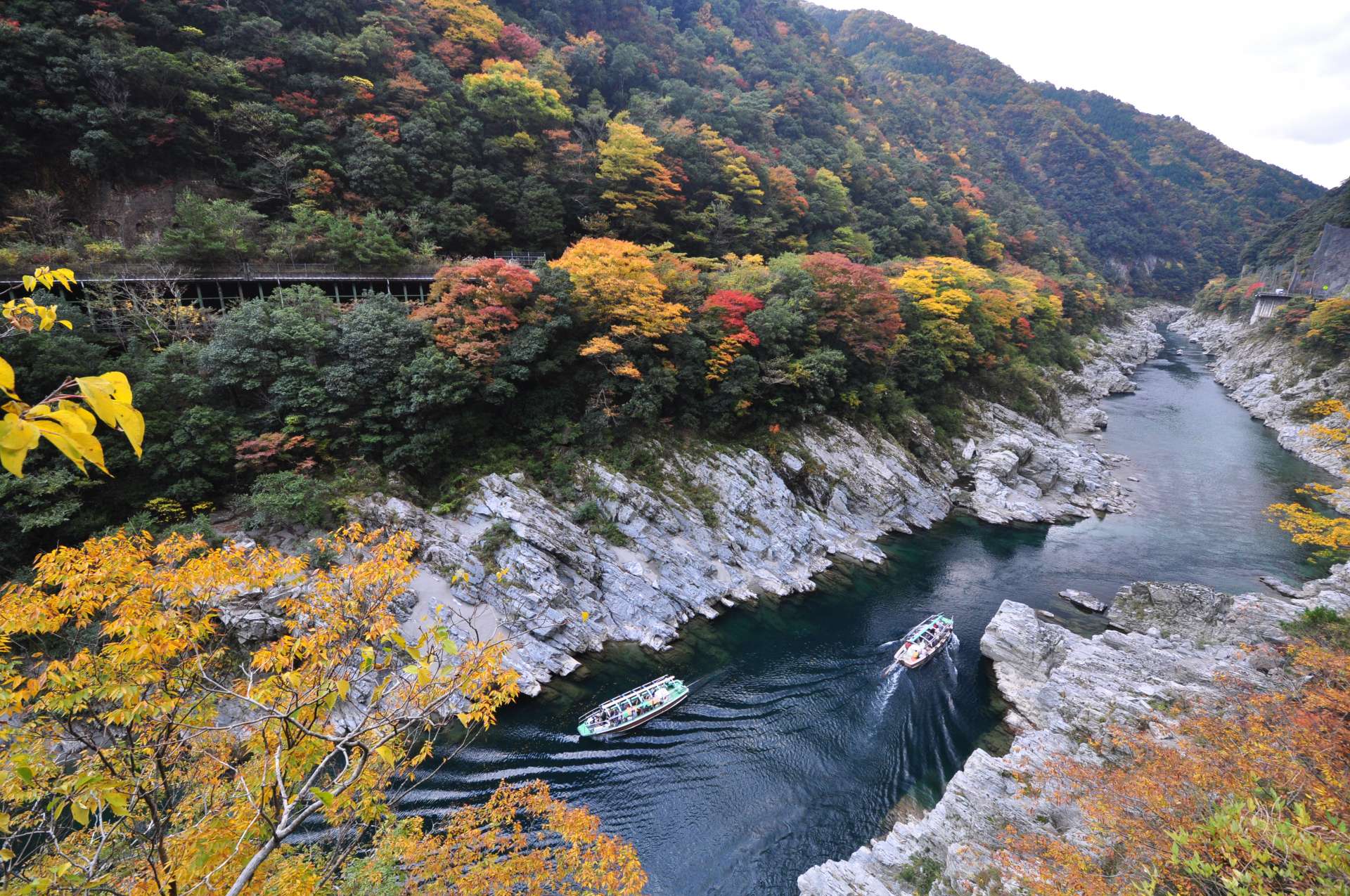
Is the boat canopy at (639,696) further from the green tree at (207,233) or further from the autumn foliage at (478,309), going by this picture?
the green tree at (207,233)

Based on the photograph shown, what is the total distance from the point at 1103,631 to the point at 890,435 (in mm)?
15428

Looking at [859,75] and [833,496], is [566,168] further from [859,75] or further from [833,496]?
[859,75]

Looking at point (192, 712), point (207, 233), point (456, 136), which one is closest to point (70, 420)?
point (192, 712)

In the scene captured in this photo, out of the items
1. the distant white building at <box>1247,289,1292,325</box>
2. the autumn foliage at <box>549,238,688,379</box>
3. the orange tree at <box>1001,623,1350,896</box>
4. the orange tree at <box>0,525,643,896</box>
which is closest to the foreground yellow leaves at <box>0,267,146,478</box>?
the orange tree at <box>0,525,643,896</box>

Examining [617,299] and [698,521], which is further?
[617,299]

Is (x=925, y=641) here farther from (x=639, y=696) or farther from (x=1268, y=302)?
(x=1268, y=302)

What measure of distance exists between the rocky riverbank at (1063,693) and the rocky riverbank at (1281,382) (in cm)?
2049

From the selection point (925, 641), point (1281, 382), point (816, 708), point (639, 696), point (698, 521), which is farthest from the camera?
point (1281, 382)

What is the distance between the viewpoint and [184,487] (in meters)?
18.5

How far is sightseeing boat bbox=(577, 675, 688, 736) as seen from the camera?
1745cm

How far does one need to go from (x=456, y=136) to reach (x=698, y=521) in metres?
26.0

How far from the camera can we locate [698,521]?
25156mm

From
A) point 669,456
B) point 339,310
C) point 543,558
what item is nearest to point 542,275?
point 339,310

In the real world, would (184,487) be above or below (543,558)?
above
